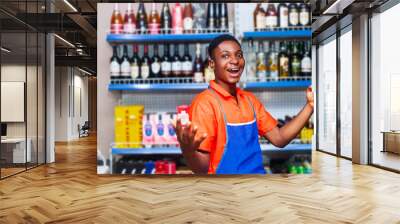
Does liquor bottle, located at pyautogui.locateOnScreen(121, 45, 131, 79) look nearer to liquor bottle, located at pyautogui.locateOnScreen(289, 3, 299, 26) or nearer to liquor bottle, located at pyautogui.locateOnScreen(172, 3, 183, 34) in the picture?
liquor bottle, located at pyautogui.locateOnScreen(172, 3, 183, 34)

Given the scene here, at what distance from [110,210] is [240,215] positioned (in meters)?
1.11

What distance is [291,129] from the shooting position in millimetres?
4836

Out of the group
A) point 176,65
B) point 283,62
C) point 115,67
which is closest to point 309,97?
point 283,62

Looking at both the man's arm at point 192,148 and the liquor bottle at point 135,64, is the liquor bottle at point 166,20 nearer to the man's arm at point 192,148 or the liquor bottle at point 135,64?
the liquor bottle at point 135,64

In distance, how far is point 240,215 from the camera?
345 centimetres

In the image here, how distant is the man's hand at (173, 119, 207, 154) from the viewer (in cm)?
473

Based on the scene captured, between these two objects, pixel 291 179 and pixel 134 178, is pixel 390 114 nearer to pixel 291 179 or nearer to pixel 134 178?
pixel 291 179

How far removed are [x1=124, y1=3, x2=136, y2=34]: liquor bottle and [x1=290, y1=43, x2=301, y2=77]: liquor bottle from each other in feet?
6.01

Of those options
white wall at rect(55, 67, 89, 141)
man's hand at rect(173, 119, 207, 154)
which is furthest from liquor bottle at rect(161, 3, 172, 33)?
white wall at rect(55, 67, 89, 141)

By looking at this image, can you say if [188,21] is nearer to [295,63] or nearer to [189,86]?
[189,86]

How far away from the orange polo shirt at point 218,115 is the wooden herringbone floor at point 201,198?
1.51 ft

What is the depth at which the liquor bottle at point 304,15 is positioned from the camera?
15.9ft

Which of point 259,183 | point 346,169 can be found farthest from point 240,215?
point 346,169

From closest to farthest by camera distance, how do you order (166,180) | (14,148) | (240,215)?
1. (240,215)
2. (166,180)
3. (14,148)
